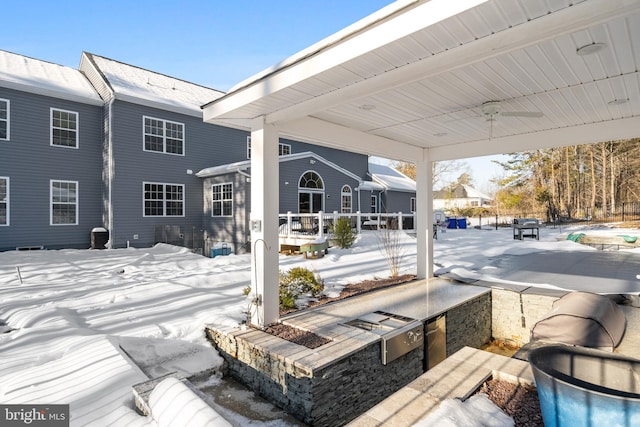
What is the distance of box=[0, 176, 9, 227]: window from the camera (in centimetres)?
1020

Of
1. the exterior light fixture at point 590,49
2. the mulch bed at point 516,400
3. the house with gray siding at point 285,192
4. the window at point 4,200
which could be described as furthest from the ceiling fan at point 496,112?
the window at point 4,200

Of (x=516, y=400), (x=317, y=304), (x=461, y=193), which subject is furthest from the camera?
(x=461, y=193)

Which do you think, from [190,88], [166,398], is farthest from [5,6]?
[166,398]

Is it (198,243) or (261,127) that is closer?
(261,127)

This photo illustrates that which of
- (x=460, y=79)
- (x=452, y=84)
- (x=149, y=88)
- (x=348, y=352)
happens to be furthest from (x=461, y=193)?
(x=348, y=352)

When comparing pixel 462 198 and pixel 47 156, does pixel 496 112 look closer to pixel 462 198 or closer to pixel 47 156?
pixel 47 156

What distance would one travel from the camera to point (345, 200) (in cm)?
1595

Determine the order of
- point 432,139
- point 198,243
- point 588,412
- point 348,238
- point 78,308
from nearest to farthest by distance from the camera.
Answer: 1. point 588,412
2. point 78,308
3. point 432,139
4. point 348,238
5. point 198,243

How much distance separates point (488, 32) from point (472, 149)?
4283 mm

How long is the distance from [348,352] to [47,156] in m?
12.2

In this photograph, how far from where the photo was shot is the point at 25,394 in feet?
8.63

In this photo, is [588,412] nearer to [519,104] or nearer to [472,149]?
[519,104]

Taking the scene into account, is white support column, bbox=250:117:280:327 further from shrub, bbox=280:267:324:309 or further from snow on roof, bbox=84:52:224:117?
snow on roof, bbox=84:52:224:117

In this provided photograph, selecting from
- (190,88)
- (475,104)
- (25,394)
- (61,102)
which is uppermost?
(190,88)
